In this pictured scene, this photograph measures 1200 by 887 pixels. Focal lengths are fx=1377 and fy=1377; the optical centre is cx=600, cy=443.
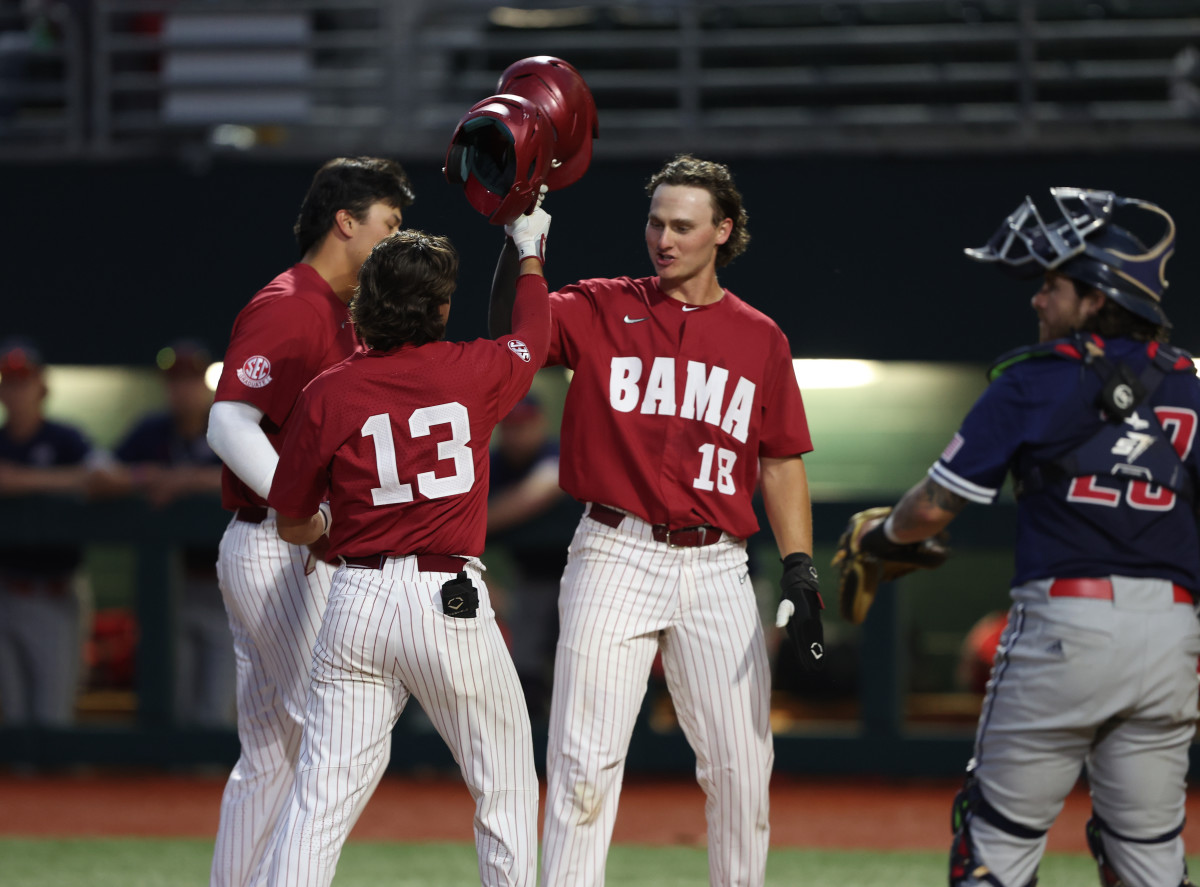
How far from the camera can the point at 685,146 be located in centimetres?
854

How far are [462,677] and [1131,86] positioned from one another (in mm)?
7446

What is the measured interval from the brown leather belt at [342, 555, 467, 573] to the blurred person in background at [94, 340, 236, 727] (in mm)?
4105

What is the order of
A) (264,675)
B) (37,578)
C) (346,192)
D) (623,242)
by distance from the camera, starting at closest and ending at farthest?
(264,675) → (346,192) → (37,578) → (623,242)

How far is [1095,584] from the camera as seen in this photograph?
3.06 metres

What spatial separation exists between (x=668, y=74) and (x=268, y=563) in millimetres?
6161

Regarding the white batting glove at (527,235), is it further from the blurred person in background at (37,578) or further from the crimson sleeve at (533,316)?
the blurred person in background at (37,578)

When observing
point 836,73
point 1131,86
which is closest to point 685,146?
point 836,73

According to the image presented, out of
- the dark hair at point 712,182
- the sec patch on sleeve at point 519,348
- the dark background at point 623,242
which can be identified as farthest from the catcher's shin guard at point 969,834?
the dark background at point 623,242

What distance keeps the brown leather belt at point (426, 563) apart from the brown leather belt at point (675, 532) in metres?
0.49

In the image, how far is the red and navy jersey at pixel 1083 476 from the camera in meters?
3.06

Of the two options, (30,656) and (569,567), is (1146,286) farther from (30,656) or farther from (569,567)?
(30,656)

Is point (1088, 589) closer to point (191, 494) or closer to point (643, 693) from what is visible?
point (643, 693)

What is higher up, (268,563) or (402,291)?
(402,291)

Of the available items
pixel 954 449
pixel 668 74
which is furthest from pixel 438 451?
pixel 668 74
